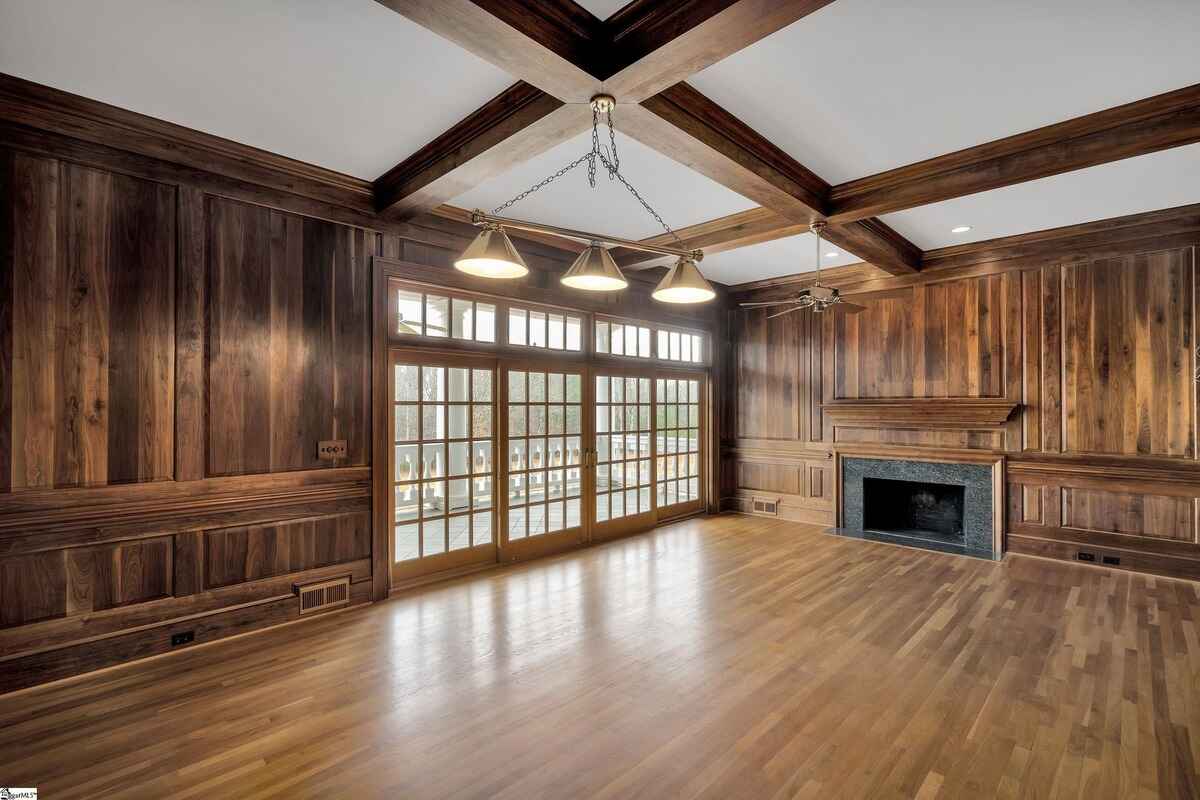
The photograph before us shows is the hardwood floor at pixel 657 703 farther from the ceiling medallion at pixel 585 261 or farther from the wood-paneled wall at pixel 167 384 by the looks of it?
the ceiling medallion at pixel 585 261

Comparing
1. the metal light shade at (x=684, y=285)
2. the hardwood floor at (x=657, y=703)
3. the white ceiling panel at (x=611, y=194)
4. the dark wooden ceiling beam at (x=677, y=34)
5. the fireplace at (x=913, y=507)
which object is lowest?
the hardwood floor at (x=657, y=703)

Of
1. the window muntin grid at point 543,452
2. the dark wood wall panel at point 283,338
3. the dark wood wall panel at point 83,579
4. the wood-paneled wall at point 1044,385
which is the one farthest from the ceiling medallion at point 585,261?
the wood-paneled wall at point 1044,385

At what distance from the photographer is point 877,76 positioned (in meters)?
2.69

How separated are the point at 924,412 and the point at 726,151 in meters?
4.27

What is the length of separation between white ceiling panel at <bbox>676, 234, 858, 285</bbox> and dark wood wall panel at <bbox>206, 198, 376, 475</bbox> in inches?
141

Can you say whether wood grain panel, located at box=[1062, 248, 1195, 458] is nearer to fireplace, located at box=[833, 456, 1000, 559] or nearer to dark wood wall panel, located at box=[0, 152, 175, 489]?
fireplace, located at box=[833, 456, 1000, 559]

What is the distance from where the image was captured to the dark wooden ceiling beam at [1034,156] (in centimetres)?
294

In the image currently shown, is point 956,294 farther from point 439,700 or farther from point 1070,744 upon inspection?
point 439,700

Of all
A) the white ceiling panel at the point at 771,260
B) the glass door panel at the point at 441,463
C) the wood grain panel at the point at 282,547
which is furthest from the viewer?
the white ceiling panel at the point at 771,260

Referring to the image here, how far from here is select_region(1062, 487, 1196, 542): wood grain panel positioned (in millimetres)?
4766

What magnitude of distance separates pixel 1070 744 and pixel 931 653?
0.90 metres

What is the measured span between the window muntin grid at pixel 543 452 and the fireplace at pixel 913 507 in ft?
11.5

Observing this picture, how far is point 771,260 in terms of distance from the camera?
6164 millimetres

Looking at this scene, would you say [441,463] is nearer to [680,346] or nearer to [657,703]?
[657,703]
